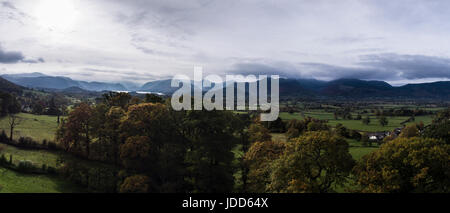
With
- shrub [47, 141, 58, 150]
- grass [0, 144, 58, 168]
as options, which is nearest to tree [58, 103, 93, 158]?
shrub [47, 141, 58, 150]

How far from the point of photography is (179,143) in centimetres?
3041

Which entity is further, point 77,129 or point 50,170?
point 77,129

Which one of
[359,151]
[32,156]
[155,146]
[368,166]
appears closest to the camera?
[368,166]

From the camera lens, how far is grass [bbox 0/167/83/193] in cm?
2475

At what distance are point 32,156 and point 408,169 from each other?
3870 centimetres

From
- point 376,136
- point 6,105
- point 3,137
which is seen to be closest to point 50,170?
point 3,137

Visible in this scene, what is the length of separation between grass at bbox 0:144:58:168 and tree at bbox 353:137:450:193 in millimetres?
32489

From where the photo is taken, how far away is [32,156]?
32.7 m

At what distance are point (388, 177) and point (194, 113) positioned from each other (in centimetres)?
1857

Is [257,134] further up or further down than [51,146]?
further up

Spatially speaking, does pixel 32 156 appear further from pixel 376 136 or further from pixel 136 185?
pixel 376 136

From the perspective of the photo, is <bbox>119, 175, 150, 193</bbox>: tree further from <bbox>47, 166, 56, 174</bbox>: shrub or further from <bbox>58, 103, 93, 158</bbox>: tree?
<bbox>58, 103, 93, 158</bbox>: tree
